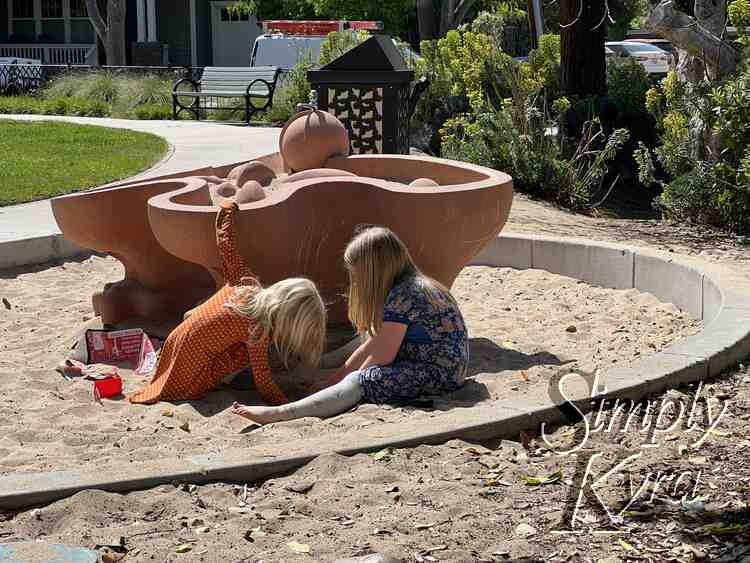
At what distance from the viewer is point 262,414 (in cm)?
492

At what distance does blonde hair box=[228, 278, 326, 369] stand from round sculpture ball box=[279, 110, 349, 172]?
73.5 inches

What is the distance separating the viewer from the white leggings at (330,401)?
498 centimetres

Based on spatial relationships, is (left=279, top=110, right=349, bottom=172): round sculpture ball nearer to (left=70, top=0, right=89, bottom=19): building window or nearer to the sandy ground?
the sandy ground

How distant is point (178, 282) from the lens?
675cm

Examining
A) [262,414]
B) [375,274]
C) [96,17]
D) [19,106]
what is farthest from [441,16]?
[262,414]

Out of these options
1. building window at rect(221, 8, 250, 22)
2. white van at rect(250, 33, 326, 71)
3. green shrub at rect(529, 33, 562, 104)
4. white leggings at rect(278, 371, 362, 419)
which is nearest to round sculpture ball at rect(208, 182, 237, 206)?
white leggings at rect(278, 371, 362, 419)

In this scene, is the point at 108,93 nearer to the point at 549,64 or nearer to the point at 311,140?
the point at 549,64

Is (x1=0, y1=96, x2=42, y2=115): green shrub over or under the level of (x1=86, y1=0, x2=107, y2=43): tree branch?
under

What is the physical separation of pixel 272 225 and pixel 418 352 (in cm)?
111

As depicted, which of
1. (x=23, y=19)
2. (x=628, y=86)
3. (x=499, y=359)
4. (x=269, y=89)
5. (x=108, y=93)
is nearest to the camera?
(x=499, y=359)

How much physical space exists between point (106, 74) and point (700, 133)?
17706mm

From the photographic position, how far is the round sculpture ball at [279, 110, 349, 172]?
23.1ft

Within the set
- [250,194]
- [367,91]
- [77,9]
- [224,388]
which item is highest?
[77,9]

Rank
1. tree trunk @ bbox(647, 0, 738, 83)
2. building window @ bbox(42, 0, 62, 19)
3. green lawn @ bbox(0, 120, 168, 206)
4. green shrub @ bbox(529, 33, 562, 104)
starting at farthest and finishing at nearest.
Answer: building window @ bbox(42, 0, 62, 19) < green shrub @ bbox(529, 33, 562, 104) < green lawn @ bbox(0, 120, 168, 206) < tree trunk @ bbox(647, 0, 738, 83)
